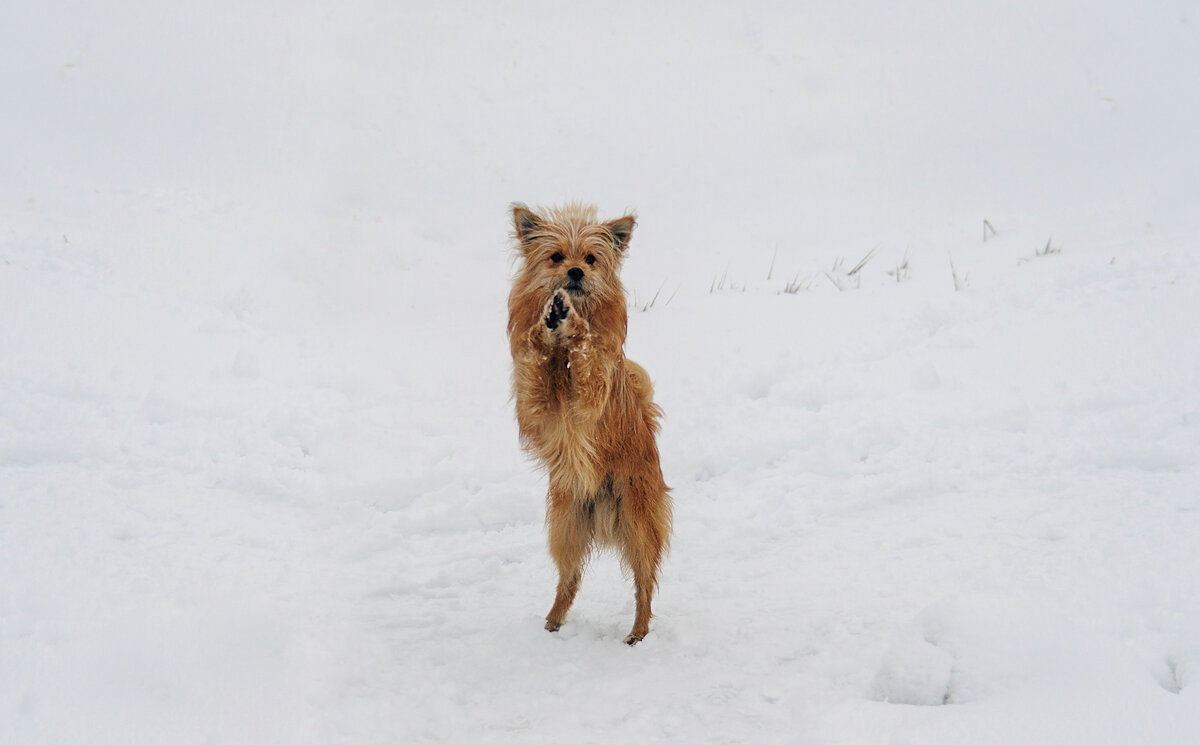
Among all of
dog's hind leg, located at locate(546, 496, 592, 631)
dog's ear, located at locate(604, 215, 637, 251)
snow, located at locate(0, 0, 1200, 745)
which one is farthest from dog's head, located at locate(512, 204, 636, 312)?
snow, located at locate(0, 0, 1200, 745)

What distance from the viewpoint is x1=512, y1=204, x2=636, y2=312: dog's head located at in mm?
4371

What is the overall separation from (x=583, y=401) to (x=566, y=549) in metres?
0.96

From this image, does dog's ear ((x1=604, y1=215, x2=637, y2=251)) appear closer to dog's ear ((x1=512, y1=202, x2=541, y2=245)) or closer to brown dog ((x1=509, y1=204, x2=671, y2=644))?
brown dog ((x1=509, y1=204, x2=671, y2=644))

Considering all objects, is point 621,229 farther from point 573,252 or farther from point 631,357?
point 631,357

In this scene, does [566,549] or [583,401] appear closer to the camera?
[583,401]

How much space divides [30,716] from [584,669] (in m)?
2.32

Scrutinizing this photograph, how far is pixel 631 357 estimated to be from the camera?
8.47m

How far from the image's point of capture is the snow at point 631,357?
373 cm

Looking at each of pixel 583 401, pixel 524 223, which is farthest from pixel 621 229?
pixel 583 401

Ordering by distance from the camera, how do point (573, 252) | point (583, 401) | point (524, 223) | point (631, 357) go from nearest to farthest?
point (583, 401) → point (573, 252) → point (524, 223) → point (631, 357)

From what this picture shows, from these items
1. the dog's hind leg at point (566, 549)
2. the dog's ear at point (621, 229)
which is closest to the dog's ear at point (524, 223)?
the dog's ear at point (621, 229)

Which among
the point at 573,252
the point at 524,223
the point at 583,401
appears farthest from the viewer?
the point at 524,223

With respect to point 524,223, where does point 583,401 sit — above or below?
below

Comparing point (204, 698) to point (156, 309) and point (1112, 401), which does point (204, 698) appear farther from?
point (1112, 401)
